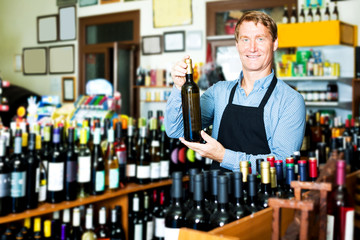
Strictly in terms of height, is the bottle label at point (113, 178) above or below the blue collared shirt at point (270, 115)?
below

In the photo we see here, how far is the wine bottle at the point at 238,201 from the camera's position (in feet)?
4.14

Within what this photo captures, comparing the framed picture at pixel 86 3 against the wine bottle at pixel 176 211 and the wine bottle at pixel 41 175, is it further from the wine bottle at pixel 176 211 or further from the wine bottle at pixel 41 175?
the wine bottle at pixel 176 211

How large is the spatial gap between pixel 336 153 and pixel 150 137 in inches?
87.6

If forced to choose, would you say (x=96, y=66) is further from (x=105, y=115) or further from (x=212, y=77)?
(x=105, y=115)

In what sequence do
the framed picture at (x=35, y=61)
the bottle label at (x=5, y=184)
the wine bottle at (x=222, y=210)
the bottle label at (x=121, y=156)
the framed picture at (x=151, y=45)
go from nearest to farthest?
the wine bottle at (x=222, y=210), the bottle label at (x=5, y=184), the bottle label at (x=121, y=156), the framed picture at (x=151, y=45), the framed picture at (x=35, y=61)

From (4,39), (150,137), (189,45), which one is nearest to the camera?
(150,137)

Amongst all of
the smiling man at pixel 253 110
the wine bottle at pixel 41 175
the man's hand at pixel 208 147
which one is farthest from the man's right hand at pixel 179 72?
the wine bottle at pixel 41 175

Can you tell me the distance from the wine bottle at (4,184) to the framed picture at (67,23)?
6830mm

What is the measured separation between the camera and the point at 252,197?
1317 mm

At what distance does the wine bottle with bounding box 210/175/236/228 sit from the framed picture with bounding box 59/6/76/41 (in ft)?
26.0

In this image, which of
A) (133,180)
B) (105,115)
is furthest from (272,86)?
(105,115)

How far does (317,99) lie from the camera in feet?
18.0

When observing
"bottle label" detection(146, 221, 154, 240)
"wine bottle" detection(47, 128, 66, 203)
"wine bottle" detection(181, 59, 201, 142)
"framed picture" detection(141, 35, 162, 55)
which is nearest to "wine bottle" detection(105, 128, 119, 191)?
"wine bottle" detection(47, 128, 66, 203)

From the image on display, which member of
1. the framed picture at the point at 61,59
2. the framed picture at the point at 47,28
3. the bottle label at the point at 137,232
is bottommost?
the bottle label at the point at 137,232
